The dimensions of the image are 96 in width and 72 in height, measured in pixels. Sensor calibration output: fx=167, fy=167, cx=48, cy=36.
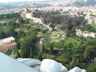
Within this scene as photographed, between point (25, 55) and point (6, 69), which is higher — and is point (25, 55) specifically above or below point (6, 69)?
below

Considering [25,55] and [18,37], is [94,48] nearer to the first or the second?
[25,55]

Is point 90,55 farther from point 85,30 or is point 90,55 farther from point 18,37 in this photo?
point 85,30

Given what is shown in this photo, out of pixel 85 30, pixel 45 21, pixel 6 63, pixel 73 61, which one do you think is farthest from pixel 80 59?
pixel 45 21

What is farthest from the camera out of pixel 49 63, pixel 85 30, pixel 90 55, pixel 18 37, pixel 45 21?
pixel 45 21

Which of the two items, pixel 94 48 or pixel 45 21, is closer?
pixel 94 48

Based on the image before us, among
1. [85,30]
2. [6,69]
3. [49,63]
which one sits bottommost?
[85,30]

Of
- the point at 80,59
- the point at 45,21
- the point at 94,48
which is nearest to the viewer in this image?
the point at 80,59

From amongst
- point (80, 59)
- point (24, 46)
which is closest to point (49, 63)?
point (80, 59)

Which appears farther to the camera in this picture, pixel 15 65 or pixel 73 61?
pixel 73 61

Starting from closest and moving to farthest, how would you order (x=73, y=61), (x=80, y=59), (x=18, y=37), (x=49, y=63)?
(x=49, y=63) < (x=73, y=61) < (x=80, y=59) < (x=18, y=37)
